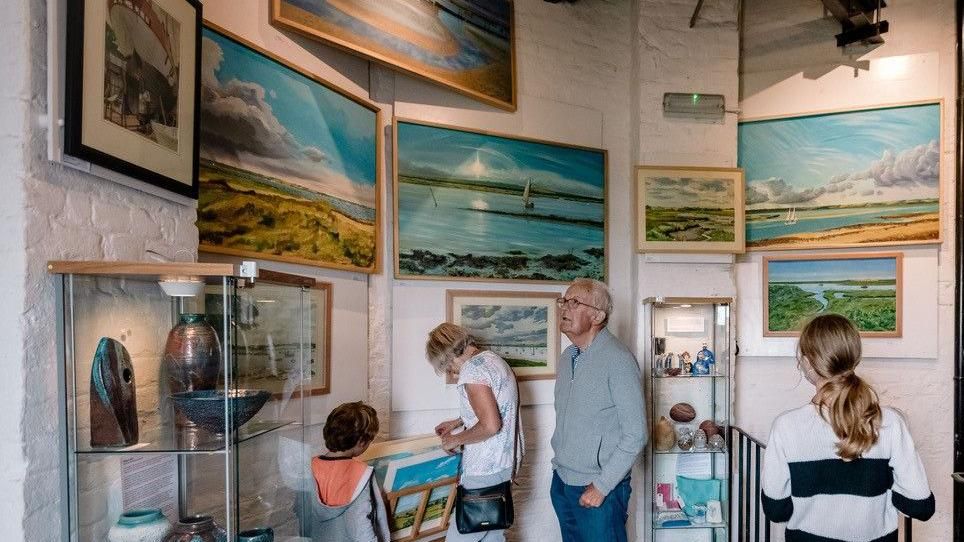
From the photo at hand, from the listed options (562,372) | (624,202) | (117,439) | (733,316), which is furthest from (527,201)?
(117,439)

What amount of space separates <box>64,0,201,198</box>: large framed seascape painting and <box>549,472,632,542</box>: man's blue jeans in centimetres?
215

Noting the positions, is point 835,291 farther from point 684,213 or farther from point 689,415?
point 689,415

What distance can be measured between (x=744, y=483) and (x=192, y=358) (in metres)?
3.80

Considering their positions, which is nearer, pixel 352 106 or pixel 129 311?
pixel 129 311

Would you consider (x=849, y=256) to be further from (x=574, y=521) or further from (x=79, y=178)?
(x=79, y=178)

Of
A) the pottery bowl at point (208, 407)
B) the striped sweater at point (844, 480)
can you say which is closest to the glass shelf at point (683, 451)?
the striped sweater at point (844, 480)

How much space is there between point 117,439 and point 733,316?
3747 mm

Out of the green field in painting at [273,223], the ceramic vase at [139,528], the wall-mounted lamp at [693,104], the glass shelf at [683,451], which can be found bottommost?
the glass shelf at [683,451]

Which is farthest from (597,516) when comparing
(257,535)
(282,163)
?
(282,163)

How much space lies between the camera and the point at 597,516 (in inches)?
122

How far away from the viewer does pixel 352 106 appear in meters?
3.48

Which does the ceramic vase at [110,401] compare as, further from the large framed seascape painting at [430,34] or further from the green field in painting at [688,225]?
the green field in painting at [688,225]

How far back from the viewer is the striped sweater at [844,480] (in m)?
2.32

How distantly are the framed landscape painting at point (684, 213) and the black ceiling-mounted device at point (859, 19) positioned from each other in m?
1.25
